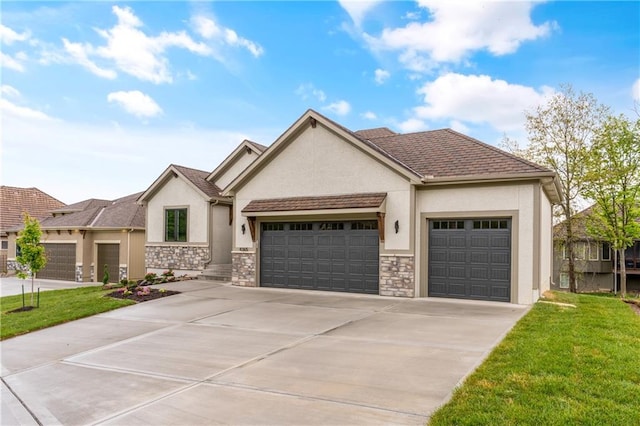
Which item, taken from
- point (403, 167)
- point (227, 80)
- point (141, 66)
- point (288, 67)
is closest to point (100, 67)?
point (141, 66)

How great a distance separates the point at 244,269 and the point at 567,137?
62.8 ft

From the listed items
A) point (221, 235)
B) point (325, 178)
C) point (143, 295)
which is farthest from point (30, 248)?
point (325, 178)

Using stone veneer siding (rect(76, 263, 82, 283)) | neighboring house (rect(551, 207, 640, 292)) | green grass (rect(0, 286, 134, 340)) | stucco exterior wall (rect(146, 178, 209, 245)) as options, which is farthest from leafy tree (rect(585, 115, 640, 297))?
stone veneer siding (rect(76, 263, 82, 283))

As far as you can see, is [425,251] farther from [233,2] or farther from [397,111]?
[397,111]

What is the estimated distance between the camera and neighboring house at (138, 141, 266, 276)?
1944 cm

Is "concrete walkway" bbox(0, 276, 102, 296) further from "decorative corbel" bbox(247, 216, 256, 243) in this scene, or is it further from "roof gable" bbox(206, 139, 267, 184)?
"decorative corbel" bbox(247, 216, 256, 243)

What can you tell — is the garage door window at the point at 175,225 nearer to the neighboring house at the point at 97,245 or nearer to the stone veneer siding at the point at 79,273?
the neighboring house at the point at 97,245

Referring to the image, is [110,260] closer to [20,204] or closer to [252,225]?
[252,225]

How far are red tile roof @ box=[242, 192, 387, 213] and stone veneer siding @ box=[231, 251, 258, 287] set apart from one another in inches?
71.1

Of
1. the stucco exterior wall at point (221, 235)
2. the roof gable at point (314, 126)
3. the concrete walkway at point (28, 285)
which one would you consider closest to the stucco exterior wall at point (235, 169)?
the stucco exterior wall at point (221, 235)

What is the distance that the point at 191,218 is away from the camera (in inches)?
783

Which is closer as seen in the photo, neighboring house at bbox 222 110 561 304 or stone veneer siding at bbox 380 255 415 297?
neighboring house at bbox 222 110 561 304

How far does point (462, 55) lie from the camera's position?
1884cm

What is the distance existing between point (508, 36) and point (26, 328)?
18620 mm
